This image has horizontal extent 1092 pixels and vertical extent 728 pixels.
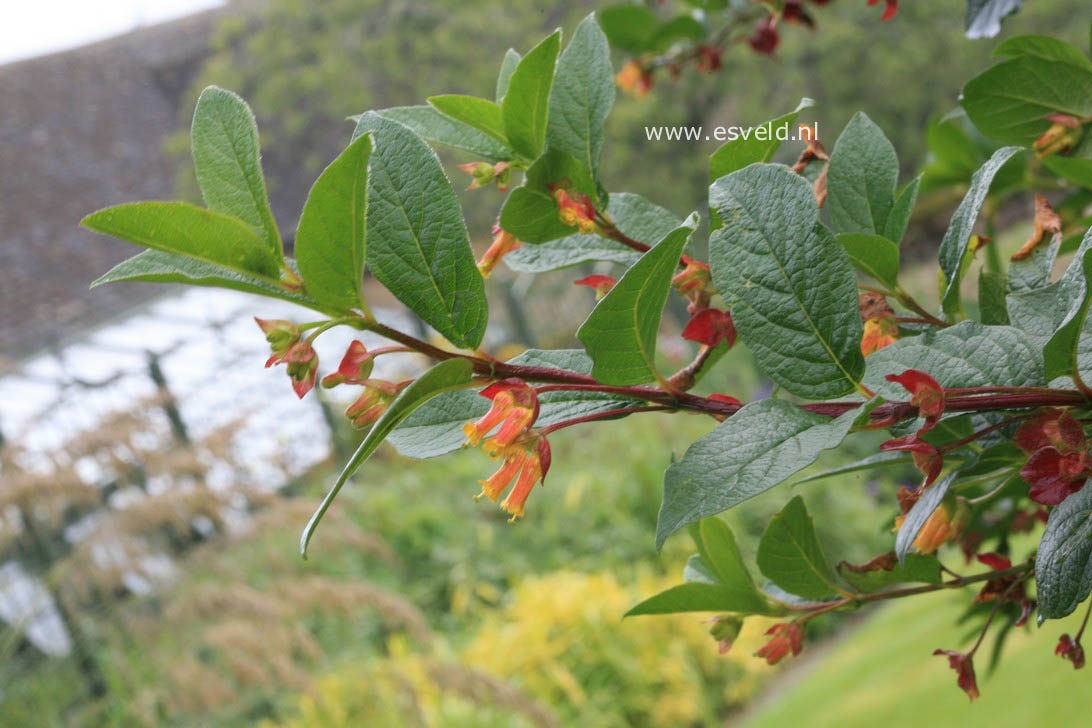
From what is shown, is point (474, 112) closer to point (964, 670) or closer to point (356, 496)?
point (964, 670)

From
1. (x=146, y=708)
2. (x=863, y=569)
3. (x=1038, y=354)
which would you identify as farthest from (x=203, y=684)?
(x=1038, y=354)

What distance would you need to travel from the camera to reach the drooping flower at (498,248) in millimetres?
403

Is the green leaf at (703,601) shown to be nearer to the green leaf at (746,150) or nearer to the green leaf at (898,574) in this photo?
the green leaf at (898,574)

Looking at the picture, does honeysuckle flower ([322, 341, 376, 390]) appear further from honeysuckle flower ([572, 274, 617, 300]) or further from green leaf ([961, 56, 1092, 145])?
green leaf ([961, 56, 1092, 145])

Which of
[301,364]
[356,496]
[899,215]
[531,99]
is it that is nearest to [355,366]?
[301,364]

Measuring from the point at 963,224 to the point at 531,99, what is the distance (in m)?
0.16

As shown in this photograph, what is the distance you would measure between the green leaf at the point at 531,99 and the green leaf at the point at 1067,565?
0.22m

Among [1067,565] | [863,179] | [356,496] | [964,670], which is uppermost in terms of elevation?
[863,179]

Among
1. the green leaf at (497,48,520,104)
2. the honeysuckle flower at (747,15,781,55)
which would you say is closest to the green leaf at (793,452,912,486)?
the green leaf at (497,48,520,104)

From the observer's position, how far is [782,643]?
45cm

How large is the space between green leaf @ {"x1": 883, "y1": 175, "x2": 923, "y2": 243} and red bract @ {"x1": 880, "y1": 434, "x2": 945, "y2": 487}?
10 centimetres

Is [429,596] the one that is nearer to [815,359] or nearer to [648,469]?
[648,469]

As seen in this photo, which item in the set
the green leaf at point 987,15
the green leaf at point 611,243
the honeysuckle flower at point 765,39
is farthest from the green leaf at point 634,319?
the honeysuckle flower at point 765,39

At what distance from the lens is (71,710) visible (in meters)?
3.63
